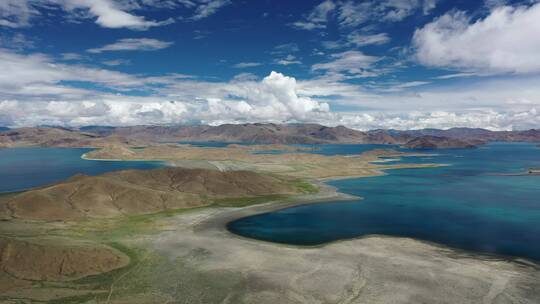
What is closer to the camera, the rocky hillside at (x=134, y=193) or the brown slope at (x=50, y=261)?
the brown slope at (x=50, y=261)

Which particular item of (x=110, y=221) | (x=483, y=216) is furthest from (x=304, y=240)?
(x=483, y=216)

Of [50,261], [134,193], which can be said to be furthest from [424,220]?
[50,261]

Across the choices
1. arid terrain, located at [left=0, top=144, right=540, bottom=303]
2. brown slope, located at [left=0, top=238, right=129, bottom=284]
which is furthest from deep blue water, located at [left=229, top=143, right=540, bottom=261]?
brown slope, located at [left=0, top=238, right=129, bottom=284]

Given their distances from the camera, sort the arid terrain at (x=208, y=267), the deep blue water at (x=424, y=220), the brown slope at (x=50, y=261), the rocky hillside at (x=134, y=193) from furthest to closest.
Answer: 1. the rocky hillside at (x=134, y=193)
2. the deep blue water at (x=424, y=220)
3. the brown slope at (x=50, y=261)
4. the arid terrain at (x=208, y=267)

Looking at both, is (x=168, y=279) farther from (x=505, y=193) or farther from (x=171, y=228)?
(x=505, y=193)

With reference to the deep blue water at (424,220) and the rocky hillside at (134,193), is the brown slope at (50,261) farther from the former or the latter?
the rocky hillside at (134,193)

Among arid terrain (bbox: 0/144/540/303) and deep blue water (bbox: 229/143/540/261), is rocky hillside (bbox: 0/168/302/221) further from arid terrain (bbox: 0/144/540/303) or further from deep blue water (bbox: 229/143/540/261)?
deep blue water (bbox: 229/143/540/261)

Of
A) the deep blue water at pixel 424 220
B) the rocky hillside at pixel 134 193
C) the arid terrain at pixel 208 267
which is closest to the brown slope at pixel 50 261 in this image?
the arid terrain at pixel 208 267

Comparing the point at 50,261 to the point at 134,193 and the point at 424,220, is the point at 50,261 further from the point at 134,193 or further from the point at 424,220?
the point at 424,220
